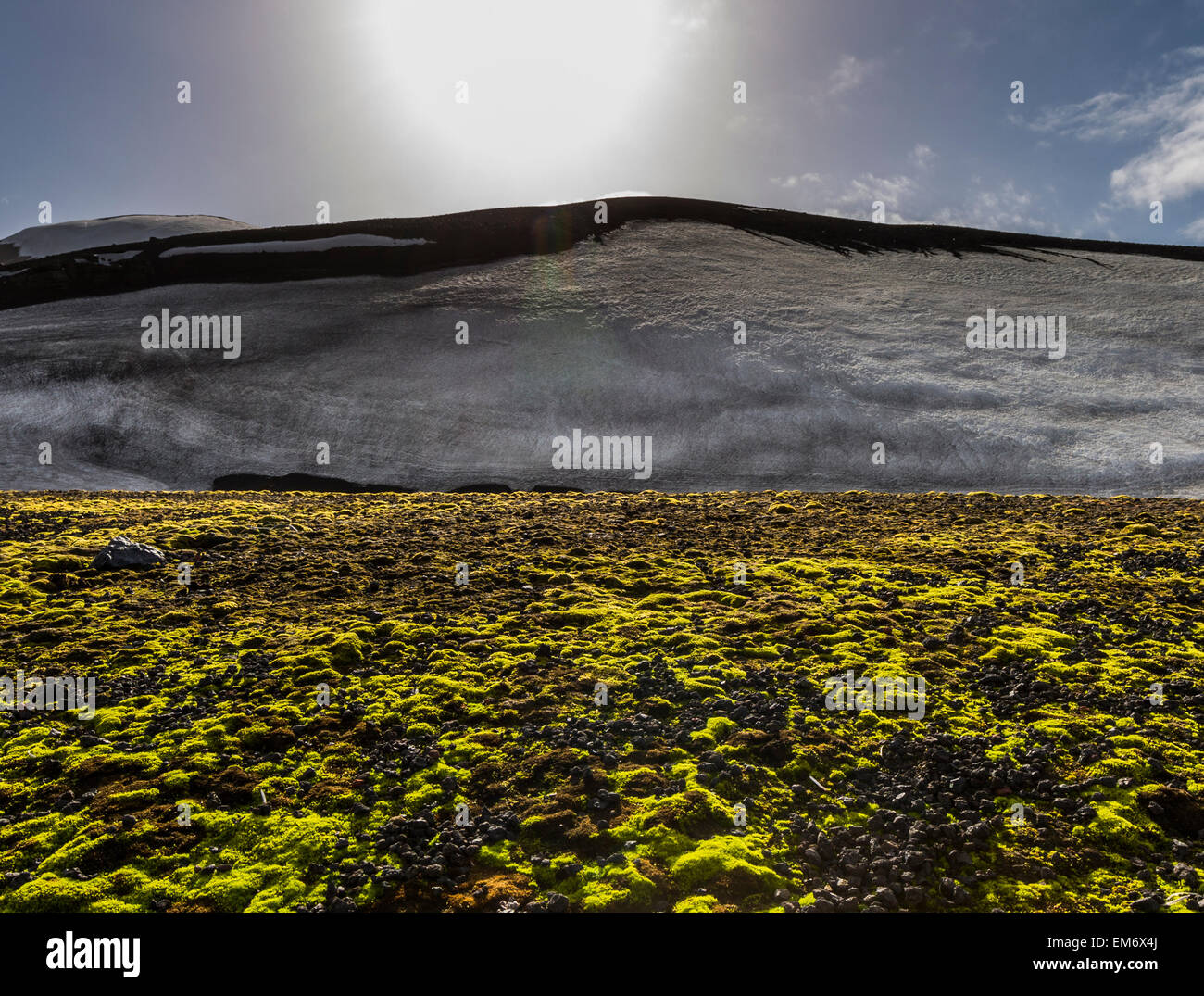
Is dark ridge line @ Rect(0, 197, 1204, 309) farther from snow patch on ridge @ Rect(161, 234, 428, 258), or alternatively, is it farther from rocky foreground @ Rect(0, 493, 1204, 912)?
rocky foreground @ Rect(0, 493, 1204, 912)

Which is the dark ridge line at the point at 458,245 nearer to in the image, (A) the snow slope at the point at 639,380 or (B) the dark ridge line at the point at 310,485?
(A) the snow slope at the point at 639,380

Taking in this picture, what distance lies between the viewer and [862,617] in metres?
16.5

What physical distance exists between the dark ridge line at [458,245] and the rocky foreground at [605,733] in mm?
61591

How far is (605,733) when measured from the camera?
39.0 feet

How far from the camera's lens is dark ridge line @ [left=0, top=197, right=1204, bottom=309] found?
74750mm

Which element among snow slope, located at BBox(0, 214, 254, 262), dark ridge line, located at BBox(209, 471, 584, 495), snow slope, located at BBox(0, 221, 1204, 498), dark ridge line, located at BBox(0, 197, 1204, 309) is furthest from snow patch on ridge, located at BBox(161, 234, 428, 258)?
snow slope, located at BBox(0, 214, 254, 262)

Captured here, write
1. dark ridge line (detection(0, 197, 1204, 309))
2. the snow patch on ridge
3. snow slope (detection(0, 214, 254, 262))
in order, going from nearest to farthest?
dark ridge line (detection(0, 197, 1204, 309)), the snow patch on ridge, snow slope (detection(0, 214, 254, 262))

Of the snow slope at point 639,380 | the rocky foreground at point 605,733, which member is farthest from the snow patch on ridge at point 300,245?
the rocky foreground at point 605,733

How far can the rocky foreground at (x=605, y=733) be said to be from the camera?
8781 mm

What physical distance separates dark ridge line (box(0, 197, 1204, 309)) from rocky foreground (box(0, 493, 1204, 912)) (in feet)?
202
